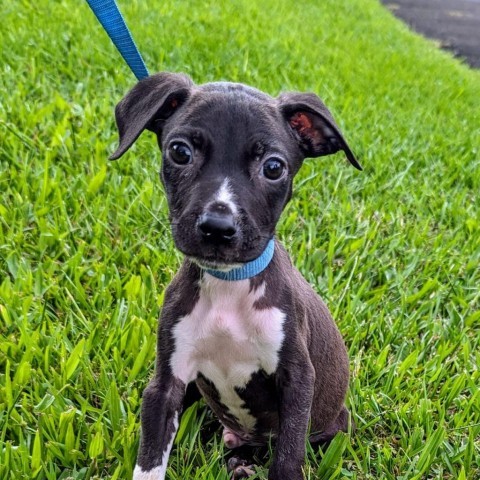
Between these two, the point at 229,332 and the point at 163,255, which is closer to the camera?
the point at 229,332

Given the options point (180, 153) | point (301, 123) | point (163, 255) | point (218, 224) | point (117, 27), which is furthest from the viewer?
point (163, 255)

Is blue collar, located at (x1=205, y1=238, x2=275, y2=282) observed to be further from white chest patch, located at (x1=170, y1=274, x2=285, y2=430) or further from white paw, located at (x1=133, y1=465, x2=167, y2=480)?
white paw, located at (x1=133, y1=465, x2=167, y2=480)

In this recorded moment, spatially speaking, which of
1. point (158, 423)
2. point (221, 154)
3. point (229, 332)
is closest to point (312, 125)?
point (221, 154)

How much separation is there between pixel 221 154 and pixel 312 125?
611mm

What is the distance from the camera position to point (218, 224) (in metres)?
2.30

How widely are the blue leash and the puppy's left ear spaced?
0.73 metres

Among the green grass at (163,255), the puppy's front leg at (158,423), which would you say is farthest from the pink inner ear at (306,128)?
the green grass at (163,255)

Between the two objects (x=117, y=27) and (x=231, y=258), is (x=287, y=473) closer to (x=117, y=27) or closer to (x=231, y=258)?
(x=231, y=258)

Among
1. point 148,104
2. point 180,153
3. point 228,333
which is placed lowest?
point 228,333

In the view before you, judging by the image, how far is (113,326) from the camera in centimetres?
351

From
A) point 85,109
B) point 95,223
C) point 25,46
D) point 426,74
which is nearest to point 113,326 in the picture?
point 95,223

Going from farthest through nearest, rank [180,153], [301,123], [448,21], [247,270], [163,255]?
[448,21]
[163,255]
[301,123]
[247,270]
[180,153]

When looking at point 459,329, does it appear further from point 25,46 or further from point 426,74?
point 426,74

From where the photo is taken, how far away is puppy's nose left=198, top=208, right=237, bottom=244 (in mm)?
2307
